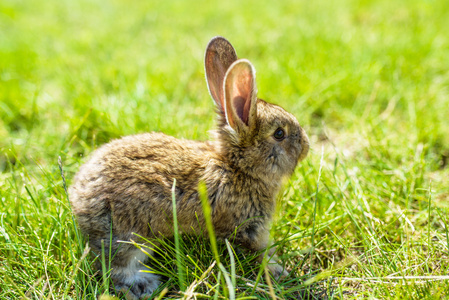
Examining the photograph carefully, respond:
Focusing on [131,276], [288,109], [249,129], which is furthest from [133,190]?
[288,109]

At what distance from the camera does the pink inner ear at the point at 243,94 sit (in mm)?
2715

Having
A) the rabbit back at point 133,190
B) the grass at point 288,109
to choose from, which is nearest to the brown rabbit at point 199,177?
the rabbit back at point 133,190

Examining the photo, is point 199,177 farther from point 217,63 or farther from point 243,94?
point 217,63

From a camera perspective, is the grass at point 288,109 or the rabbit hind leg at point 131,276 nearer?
the grass at point 288,109

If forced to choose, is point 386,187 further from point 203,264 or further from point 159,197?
point 159,197

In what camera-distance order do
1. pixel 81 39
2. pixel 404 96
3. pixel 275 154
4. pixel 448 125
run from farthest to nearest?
pixel 81 39, pixel 404 96, pixel 448 125, pixel 275 154

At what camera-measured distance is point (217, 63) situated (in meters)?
3.16

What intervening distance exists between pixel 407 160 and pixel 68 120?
3486 mm

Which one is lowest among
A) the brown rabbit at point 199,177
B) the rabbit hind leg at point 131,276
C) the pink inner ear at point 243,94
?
the rabbit hind leg at point 131,276

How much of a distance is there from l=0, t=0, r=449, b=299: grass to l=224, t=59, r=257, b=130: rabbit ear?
757mm

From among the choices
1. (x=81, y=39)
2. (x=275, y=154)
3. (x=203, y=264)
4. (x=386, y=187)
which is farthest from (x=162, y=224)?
(x=81, y=39)

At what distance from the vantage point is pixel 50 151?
3.81 meters

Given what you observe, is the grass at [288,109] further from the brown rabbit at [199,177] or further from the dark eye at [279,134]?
the dark eye at [279,134]

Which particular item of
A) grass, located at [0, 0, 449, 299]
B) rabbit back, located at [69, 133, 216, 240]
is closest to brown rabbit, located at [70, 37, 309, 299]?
rabbit back, located at [69, 133, 216, 240]
